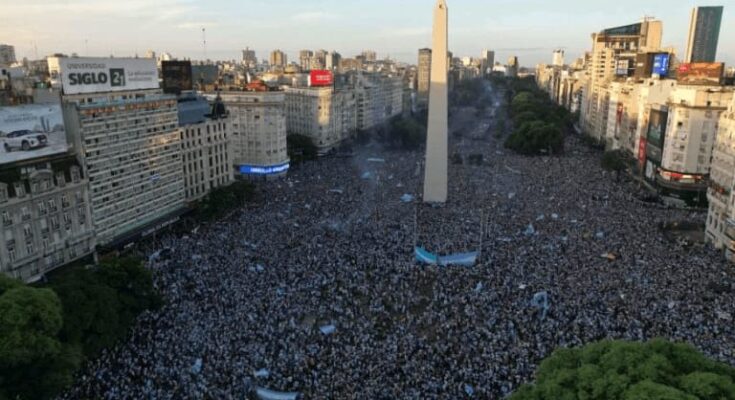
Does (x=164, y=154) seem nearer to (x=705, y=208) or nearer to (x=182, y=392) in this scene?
(x=182, y=392)

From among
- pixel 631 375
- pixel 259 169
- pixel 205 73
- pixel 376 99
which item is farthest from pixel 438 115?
pixel 205 73

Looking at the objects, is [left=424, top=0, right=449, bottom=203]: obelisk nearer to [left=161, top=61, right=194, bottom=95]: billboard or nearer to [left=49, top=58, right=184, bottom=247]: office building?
[left=49, top=58, right=184, bottom=247]: office building

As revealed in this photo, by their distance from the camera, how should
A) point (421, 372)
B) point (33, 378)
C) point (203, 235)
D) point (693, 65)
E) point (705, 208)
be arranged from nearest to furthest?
point (33, 378) < point (421, 372) < point (203, 235) < point (705, 208) < point (693, 65)

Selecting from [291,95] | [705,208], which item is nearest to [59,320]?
[705,208]

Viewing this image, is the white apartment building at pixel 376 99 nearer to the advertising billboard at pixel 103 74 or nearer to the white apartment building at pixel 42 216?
the advertising billboard at pixel 103 74

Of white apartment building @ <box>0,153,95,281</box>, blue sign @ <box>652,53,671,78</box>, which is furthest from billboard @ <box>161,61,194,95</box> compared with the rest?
blue sign @ <box>652,53,671,78</box>

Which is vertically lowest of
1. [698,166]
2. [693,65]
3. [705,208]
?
[705,208]

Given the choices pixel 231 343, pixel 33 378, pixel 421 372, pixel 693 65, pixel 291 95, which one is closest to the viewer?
pixel 33 378
